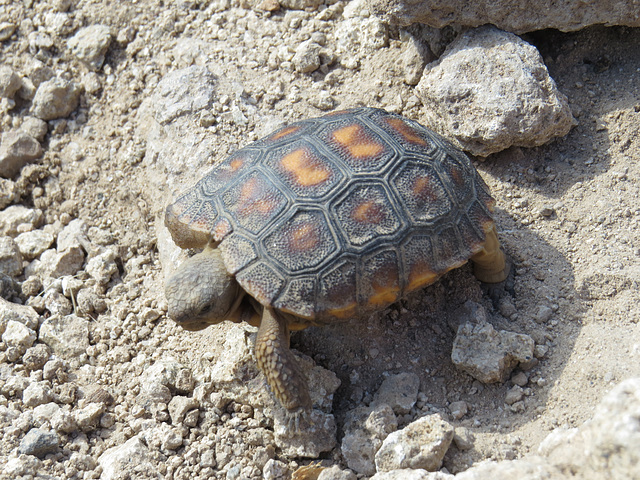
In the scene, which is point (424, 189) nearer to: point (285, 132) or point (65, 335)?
point (285, 132)

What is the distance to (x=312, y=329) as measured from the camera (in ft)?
13.3

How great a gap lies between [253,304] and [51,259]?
202 centimetres

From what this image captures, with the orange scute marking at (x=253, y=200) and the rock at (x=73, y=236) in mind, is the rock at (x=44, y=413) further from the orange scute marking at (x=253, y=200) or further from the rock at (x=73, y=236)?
the orange scute marking at (x=253, y=200)

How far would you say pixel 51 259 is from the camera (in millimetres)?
4730

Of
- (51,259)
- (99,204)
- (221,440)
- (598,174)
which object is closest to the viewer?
(221,440)

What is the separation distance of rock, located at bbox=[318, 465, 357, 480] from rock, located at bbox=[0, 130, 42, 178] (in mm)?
4102

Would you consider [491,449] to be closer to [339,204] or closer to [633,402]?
[633,402]

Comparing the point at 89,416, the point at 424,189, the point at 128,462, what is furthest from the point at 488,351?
the point at 89,416

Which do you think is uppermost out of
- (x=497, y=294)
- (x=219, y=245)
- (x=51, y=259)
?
(x=219, y=245)

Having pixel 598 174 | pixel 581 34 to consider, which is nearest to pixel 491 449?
pixel 598 174

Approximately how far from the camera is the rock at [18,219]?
199 inches

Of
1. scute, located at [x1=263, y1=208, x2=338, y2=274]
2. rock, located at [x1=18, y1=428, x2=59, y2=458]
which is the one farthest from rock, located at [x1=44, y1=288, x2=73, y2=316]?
scute, located at [x1=263, y1=208, x2=338, y2=274]

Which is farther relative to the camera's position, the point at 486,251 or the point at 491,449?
the point at 486,251

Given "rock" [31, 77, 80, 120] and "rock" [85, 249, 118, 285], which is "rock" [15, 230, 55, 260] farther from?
"rock" [31, 77, 80, 120]
